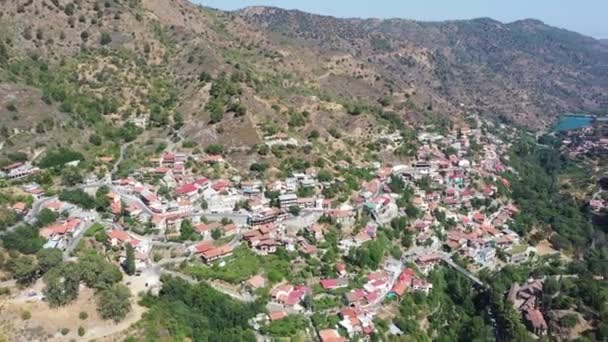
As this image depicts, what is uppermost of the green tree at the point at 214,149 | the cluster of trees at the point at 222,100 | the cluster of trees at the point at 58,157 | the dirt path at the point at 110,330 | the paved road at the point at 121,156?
the cluster of trees at the point at 222,100

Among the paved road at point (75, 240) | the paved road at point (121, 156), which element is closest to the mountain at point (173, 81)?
the paved road at point (121, 156)

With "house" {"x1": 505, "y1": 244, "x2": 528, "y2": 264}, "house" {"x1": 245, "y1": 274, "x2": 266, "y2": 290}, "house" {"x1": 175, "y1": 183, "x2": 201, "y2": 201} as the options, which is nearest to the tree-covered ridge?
"house" {"x1": 505, "y1": 244, "x2": 528, "y2": 264}

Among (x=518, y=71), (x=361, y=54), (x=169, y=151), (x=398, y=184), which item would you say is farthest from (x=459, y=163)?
(x=518, y=71)

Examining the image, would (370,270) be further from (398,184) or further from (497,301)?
(398,184)

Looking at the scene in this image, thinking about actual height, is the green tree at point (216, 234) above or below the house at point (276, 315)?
above

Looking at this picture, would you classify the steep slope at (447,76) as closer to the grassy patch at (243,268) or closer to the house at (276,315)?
the grassy patch at (243,268)

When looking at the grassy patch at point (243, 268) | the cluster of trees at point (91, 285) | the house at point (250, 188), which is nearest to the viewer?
the cluster of trees at point (91, 285)
